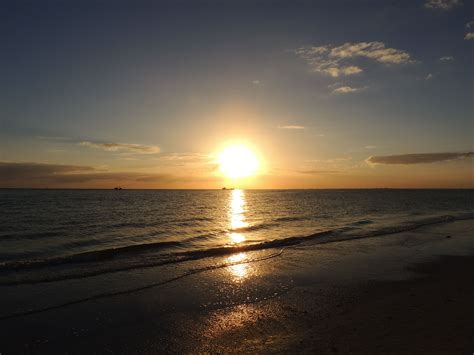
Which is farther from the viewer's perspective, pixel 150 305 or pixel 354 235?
pixel 354 235

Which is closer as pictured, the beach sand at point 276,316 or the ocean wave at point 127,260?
the beach sand at point 276,316

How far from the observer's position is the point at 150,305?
10562 mm

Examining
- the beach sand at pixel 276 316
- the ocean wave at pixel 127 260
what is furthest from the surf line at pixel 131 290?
the ocean wave at pixel 127 260

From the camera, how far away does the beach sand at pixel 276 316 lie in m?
7.57

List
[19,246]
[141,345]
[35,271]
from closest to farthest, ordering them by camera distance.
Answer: [141,345]
[35,271]
[19,246]

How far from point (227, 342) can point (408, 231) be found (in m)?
27.5

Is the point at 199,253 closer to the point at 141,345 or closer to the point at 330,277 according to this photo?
the point at 330,277

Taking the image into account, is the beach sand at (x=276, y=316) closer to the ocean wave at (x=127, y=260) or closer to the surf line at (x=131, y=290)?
the surf line at (x=131, y=290)

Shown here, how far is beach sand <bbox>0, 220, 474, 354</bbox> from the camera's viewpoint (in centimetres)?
757

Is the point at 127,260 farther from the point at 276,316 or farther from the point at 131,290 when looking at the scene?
the point at 276,316

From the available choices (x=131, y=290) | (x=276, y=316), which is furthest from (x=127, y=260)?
(x=276, y=316)

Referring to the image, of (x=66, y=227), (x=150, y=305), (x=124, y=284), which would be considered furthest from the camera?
(x=66, y=227)

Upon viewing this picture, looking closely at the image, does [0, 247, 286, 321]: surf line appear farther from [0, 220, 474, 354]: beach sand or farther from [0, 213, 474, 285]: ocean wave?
[0, 213, 474, 285]: ocean wave

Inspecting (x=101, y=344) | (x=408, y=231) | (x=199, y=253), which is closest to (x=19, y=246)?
(x=199, y=253)
